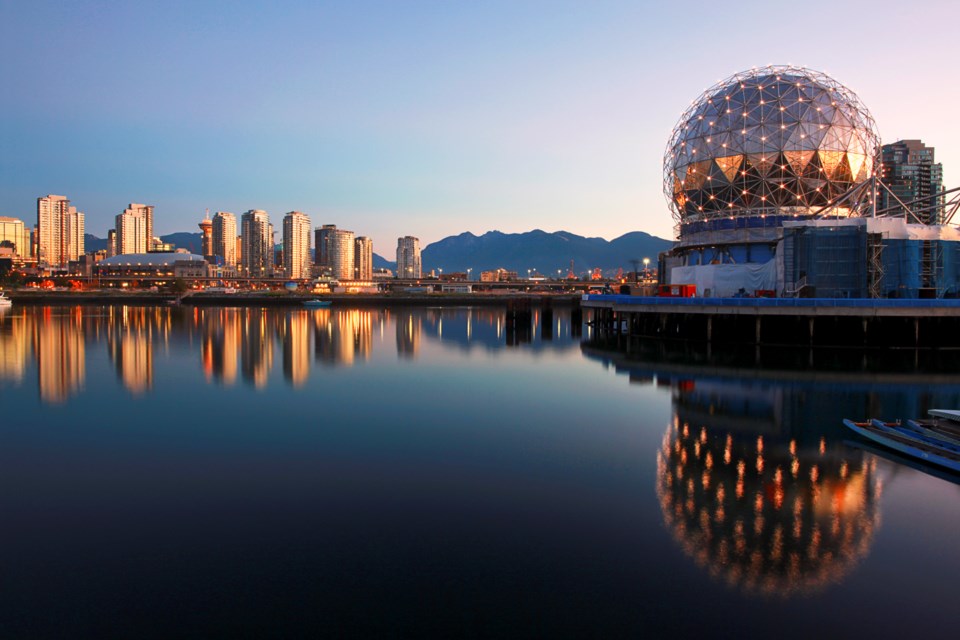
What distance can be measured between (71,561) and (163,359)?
29.6 metres

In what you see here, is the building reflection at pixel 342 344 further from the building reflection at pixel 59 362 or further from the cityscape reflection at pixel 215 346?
the building reflection at pixel 59 362

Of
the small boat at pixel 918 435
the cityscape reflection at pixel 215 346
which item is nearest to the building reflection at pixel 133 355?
the cityscape reflection at pixel 215 346

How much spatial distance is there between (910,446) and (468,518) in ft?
35.7

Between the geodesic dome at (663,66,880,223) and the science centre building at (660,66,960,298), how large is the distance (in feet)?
0.26

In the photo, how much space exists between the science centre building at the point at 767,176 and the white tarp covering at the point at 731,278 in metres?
0.08

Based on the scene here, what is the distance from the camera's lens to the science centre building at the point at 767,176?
5009 cm

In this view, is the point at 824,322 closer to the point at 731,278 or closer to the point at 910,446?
the point at 731,278

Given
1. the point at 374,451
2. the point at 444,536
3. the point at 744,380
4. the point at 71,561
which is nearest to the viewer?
the point at 71,561

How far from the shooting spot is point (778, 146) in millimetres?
52062

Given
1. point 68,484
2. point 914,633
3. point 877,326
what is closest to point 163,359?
point 68,484

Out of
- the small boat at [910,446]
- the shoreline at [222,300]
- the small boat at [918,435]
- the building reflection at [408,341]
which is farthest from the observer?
the shoreline at [222,300]

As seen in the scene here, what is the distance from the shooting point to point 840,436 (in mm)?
17641

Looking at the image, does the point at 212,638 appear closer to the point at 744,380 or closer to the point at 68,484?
the point at 68,484

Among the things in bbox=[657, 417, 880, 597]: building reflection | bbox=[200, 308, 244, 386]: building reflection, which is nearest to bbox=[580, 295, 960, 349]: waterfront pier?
bbox=[657, 417, 880, 597]: building reflection
